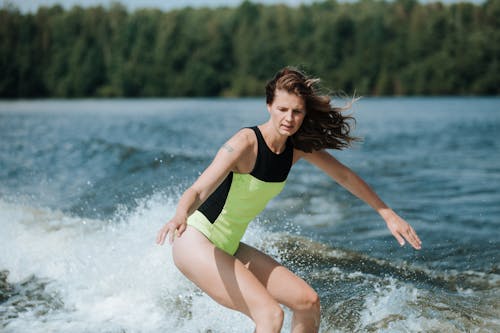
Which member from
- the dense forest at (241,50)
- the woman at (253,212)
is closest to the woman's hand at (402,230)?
the woman at (253,212)

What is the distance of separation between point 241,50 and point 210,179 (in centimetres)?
8268

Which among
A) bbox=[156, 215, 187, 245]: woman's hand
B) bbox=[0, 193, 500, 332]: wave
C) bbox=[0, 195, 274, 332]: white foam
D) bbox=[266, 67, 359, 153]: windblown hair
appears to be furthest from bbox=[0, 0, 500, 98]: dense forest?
bbox=[156, 215, 187, 245]: woman's hand

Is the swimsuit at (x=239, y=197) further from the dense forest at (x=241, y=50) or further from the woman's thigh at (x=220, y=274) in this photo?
the dense forest at (x=241, y=50)

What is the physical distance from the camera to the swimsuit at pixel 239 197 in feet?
14.4

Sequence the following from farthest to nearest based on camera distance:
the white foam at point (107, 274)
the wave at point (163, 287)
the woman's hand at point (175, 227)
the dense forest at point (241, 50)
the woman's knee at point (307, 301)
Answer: the dense forest at point (241, 50)
the white foam at point (107, 274)
the wave at point (163, 287)
the woman's knee at point (307, 301)
the woman's hand at point (175, 227)

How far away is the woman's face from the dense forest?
6760 centimetres

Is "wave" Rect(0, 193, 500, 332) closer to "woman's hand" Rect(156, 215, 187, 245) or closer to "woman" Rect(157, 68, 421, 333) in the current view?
"woman" Rect(157, 68, 421, 333)

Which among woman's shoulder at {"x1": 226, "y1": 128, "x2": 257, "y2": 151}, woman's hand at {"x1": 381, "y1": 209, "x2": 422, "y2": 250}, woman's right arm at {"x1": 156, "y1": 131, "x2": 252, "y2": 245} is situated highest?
woman's shoulder at {"x1": 226, "y1": 128, "x2": 257, "y2": 151}

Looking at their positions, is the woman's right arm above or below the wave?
above

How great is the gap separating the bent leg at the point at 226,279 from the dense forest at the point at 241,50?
67860mm

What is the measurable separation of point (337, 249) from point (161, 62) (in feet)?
255

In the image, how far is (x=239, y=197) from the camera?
4.43m

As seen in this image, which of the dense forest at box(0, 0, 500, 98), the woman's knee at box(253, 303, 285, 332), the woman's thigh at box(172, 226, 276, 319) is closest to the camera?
the woman's knee at box(253, 303, 285, 332)

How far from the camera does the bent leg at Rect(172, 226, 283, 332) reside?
4.10 m
